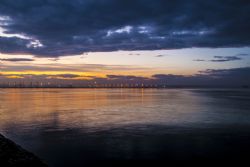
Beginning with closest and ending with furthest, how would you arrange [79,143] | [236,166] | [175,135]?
[236,166] < [79,143] < [175,135]

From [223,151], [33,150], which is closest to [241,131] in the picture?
[223,151]

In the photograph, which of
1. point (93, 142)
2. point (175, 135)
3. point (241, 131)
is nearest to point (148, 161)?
point (93, 142)

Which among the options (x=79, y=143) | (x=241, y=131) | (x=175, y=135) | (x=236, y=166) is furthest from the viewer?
(x=241, y=131)

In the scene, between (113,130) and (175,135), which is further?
(113,130)

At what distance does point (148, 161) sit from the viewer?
1636 cm

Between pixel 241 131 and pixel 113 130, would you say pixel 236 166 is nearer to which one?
pixel 241 131

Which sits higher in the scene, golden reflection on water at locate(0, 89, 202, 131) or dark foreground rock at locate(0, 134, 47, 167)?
dark foreground rock at locate(0, 134, 47, 167)

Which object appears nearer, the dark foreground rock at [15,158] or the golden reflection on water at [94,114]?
the dark foreground rock at [15,158]

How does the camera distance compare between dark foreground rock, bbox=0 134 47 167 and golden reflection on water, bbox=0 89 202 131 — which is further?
golden reflection on water, bbox=0 89 202 131

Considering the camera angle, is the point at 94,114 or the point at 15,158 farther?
the point at 94,114

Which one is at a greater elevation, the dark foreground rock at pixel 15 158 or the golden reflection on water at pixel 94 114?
the dark foreground rock at pixel 15 158

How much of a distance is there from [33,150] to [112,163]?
621 centimetres

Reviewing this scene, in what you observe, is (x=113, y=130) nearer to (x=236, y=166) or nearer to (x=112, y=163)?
(x=112, y=163)

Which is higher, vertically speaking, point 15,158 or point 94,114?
point 15,158
